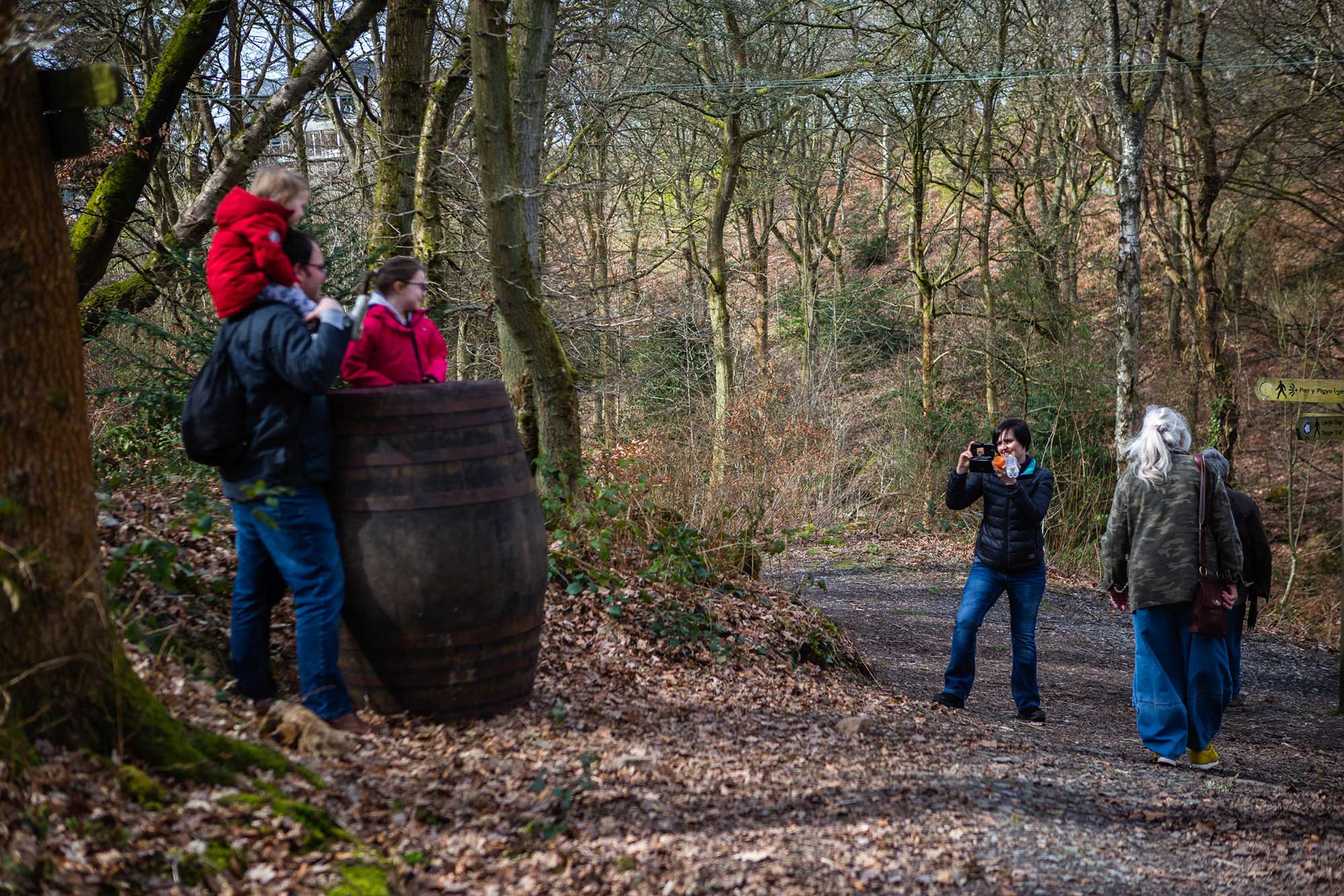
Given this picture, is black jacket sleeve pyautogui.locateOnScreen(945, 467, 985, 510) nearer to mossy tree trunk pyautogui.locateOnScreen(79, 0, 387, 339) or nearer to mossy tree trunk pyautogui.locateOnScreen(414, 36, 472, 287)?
mossy tree trunk pyautogui.locateOnScreen(414, 36, 472, 287)

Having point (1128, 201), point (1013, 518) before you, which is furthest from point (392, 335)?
point (1128, 201)

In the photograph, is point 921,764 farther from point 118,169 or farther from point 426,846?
point 118,169

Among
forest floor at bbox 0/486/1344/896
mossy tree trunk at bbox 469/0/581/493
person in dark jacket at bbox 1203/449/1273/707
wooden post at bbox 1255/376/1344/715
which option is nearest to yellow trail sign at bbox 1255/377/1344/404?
wooden post at bbox 1255/376/1344/715

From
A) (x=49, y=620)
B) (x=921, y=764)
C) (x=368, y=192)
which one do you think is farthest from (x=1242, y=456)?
(x=49, y=620)

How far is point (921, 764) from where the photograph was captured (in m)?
5.02

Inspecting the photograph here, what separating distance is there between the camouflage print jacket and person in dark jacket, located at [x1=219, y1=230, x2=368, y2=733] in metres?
4.10

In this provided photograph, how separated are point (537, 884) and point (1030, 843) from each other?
6.46ft

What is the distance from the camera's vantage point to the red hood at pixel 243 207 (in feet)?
13.0

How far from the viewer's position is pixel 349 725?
4.07 meters

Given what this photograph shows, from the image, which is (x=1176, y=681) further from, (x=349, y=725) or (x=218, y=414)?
(x=218, y=414)

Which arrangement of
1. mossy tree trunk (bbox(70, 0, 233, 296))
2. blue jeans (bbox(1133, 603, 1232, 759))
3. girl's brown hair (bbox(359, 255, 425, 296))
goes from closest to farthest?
girl's brown hair (bbox(359, 255, 425, 296)) → blue jeans (bbox(1133, 603, 1232, 759)) → mossy tree trunk (bbox(70, 0, 233, 296))

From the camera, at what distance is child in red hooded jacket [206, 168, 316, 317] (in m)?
3.96

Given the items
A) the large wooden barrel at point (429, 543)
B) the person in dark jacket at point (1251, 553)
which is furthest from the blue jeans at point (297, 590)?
the person in dark jacket at point (1251, 553)

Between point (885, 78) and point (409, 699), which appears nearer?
point (409, 699)
